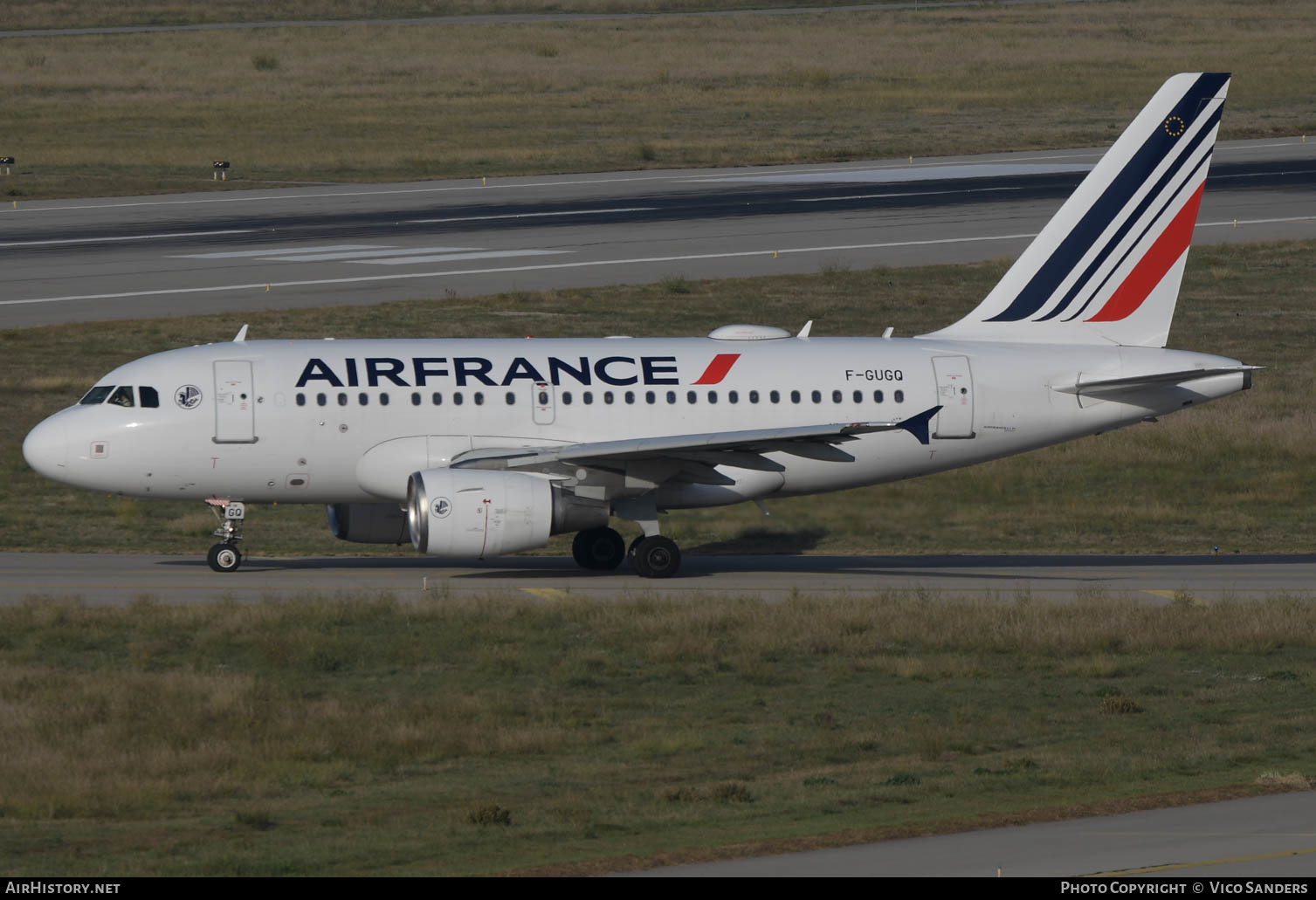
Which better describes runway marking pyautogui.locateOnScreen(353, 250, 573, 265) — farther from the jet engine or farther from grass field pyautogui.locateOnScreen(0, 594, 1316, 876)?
grass field pyautogui.locateOnScreen(0, 594, 1316, 876)

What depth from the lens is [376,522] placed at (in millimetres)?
39156

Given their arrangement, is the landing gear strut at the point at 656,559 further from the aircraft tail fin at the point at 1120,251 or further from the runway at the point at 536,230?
the runway at the point at 536,230

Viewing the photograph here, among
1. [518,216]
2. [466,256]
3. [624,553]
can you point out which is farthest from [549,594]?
[518,216]

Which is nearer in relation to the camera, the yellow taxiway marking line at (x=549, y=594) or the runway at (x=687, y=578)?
the yellow taxiway marking line at (x=549, y=594)

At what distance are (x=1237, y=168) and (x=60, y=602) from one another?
247ft

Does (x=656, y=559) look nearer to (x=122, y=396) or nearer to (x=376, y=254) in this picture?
(x=122, y=396)

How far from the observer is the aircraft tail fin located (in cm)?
4128

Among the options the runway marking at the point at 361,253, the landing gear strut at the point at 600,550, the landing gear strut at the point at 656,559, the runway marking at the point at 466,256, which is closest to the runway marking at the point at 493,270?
the runway marking at the point at 466,256

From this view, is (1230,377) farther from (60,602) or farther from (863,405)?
(60,602)

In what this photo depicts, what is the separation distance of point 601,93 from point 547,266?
5475 cm

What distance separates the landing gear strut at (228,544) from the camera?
126 ft

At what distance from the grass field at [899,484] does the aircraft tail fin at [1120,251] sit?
5280mm

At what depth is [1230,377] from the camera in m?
39.7

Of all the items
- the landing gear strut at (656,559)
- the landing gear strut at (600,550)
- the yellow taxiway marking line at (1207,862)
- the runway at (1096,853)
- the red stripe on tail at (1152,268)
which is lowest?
the yellow taxiway marking line at (1207,862)
